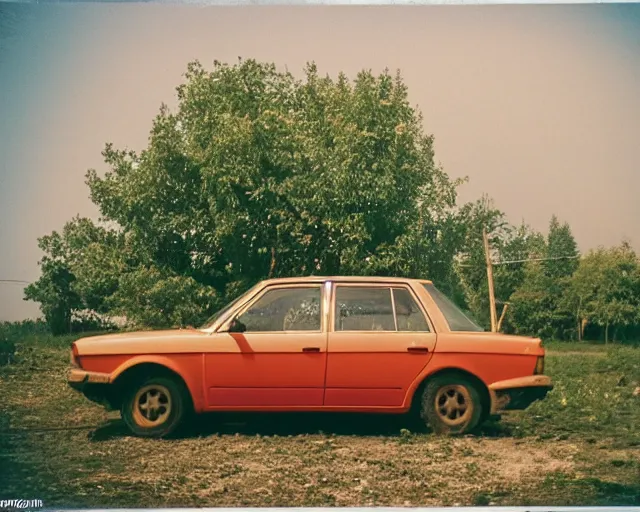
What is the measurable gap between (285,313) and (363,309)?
0.67 metres

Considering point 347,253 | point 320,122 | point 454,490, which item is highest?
point 320,122

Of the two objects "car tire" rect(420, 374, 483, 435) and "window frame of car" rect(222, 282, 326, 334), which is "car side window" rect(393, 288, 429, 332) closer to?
"car tire" rect(420, 374, 483, 435)

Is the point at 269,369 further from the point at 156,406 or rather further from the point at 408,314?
the point at 408,314

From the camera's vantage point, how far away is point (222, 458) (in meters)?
6.91

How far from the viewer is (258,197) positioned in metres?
7.63

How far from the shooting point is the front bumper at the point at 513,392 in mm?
7047

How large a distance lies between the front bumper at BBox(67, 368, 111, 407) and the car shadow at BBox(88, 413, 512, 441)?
0.34m

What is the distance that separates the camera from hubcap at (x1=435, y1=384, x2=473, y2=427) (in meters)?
7.12

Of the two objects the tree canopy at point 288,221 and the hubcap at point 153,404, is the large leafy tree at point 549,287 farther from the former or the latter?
the hubcap at point 153,404

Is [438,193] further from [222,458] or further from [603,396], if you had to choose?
[222,458]

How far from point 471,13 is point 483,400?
3.53 meters

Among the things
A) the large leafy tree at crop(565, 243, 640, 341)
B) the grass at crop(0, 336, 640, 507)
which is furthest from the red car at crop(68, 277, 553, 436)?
the large leafy tree at crop(565, 243, 640, 341)

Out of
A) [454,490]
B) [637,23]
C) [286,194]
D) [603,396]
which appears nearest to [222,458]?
[454,490]

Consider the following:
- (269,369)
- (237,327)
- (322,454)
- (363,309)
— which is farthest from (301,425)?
A: (363,309)
